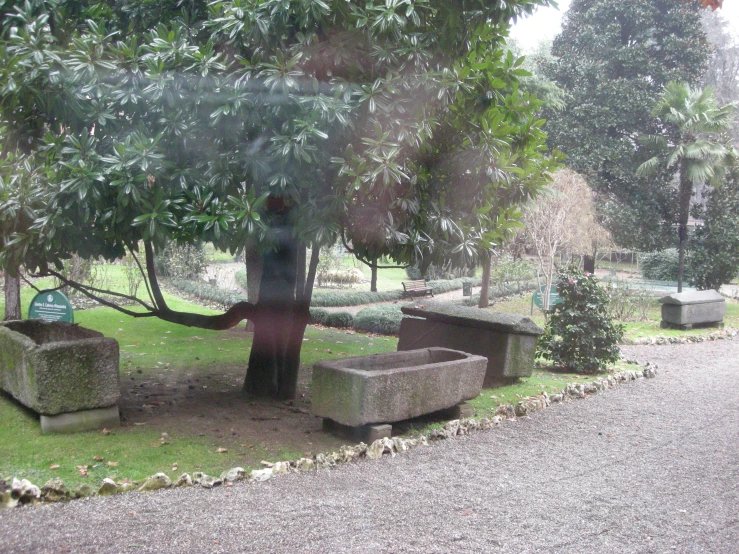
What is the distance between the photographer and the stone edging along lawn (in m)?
4.54

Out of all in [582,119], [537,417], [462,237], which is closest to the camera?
[462,237]

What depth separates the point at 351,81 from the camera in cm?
600

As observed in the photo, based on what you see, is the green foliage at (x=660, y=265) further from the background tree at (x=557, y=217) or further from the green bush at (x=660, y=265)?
the background tree at (x=557, y=217)

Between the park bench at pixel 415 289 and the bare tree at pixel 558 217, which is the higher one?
the bare tree at pixel 558 217

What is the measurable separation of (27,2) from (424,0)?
3343 mm

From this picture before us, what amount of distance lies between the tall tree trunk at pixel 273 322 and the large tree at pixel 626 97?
17.5 m

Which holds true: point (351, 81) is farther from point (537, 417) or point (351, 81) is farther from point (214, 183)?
point (537, 417)

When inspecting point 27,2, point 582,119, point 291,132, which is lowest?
point 291,132

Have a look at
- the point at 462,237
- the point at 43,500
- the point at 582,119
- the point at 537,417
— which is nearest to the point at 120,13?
the point at 462,237

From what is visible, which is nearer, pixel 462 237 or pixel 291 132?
pixel 291 132

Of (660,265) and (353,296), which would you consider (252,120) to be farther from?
(660,265)

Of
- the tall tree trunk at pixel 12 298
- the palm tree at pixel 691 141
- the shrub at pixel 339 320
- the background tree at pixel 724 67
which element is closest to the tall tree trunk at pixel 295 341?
the tall tree trunk at pixel 12 298

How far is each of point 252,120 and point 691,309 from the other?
44.5 feet

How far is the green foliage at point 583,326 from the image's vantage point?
10383 millimetres
